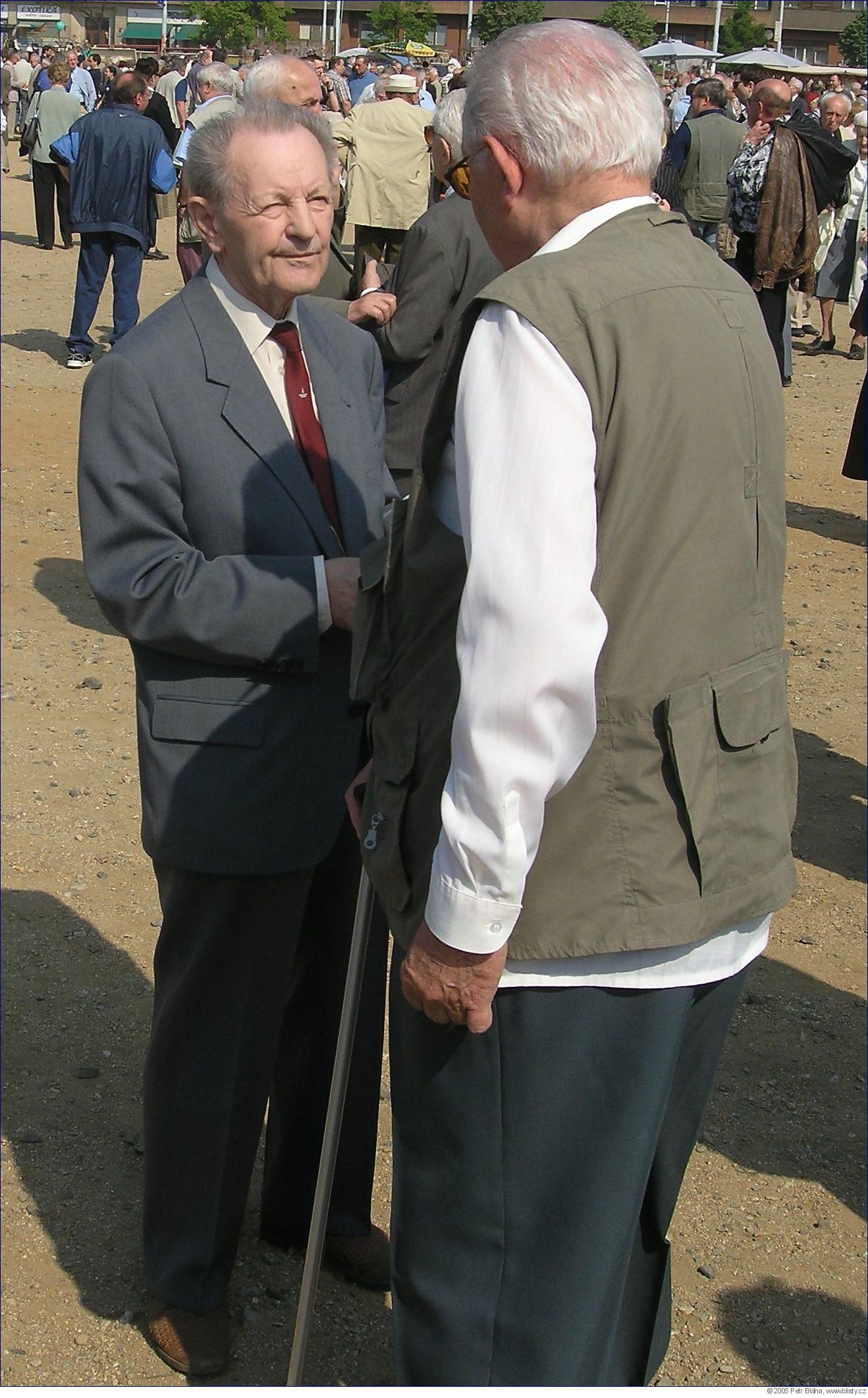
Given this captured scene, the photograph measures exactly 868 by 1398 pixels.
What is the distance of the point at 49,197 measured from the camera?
14469 mm

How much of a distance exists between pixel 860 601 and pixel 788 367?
4.01 metres

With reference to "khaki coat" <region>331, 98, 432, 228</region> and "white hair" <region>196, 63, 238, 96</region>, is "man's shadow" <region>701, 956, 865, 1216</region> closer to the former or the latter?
"khaki coat" <region>331, 98, 432, 228</region>

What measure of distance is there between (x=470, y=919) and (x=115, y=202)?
9498 mm

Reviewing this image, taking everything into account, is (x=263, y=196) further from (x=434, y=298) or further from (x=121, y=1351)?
(x=434, y=298)

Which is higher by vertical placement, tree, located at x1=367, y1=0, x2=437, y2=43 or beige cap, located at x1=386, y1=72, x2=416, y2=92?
beige cap, located at x1=386, y1=72, x2=416, y2=92

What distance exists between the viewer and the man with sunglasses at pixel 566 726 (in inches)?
60.1

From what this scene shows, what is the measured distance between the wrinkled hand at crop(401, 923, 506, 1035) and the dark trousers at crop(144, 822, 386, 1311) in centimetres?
67

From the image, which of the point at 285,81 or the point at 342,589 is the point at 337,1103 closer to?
the point at 342,589

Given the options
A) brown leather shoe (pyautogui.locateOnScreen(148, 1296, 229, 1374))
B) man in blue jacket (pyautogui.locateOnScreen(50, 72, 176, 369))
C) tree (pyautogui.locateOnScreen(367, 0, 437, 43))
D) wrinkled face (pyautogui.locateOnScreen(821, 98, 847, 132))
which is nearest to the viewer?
brown leather shoe (pyautogui.locateOnScreen(148, 1296, 229, 1374))

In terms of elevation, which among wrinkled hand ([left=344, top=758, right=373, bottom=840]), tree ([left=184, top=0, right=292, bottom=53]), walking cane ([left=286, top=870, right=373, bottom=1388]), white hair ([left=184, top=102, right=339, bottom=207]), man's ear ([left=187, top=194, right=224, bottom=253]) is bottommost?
tree ([left=184, top=0, right=292, bottom=53])

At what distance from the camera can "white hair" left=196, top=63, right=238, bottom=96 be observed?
8195mm

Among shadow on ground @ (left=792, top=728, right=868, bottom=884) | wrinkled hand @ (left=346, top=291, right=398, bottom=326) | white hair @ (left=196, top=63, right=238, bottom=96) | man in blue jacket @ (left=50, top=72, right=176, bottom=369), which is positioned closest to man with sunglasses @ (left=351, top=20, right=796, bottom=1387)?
wrinkled hand @ (left=346, top=291, right=398, bottom=326)

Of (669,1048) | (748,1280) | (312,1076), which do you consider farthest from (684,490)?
(748,1280)

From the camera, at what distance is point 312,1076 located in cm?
264
